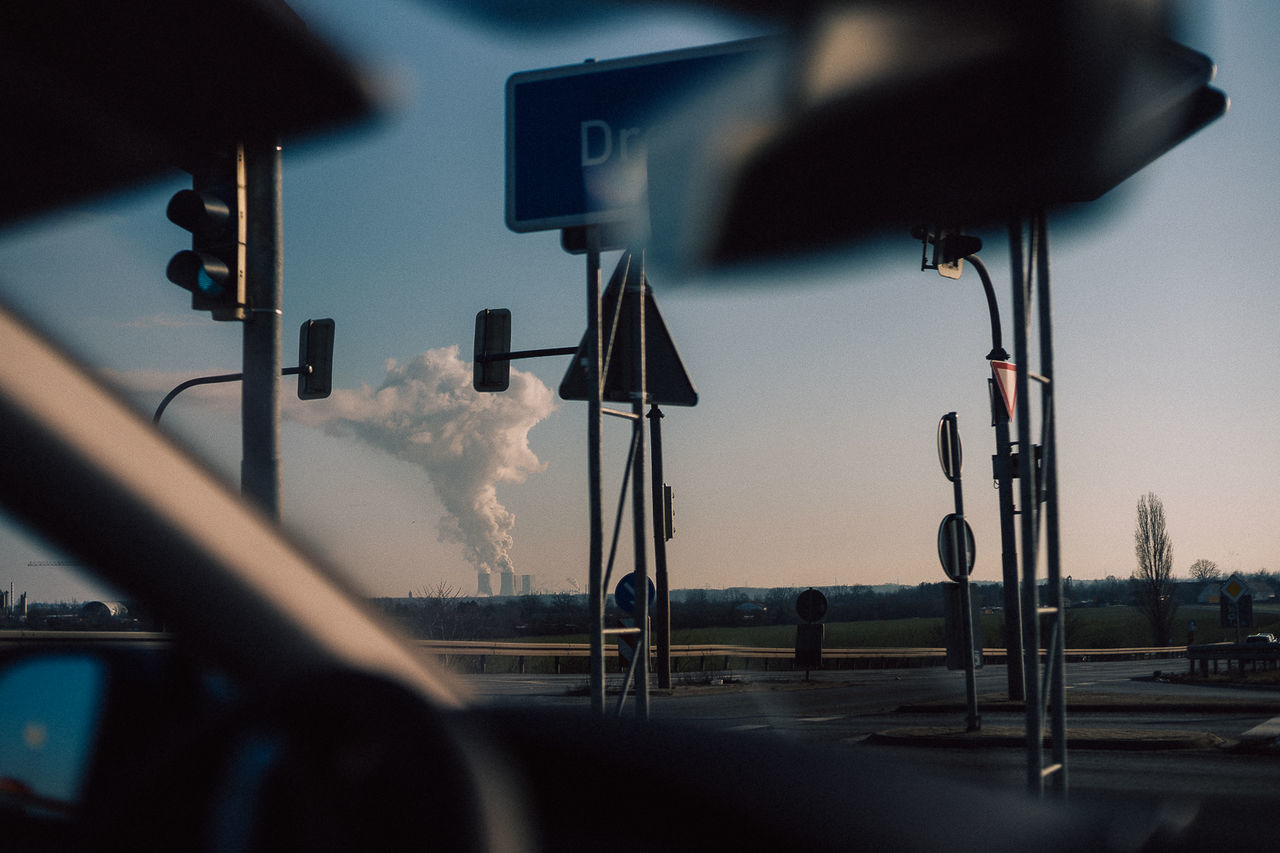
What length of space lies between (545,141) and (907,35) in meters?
2.21

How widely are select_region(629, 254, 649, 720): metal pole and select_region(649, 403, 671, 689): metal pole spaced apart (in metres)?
17.0

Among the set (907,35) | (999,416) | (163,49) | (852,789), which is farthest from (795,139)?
(999,416)

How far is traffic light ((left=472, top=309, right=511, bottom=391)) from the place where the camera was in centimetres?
1119

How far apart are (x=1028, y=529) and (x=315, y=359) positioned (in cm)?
941

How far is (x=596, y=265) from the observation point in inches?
195

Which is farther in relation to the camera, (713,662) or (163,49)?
(713,662)

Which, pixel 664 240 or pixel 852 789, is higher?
pixel 664 240

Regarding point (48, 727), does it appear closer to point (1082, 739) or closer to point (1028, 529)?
point (1028, 529)

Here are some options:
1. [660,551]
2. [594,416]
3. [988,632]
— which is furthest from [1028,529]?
[988,632]

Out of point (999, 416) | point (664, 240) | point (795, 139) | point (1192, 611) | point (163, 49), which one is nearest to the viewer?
point (163, 49)

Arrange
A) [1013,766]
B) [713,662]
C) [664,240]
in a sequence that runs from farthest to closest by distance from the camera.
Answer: [713,662] < [1013,766] < [664,240]

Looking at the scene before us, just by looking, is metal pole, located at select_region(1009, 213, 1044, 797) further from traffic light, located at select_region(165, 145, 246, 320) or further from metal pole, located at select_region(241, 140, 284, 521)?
traffic light, located at select_region(165, 145, 246, 320)

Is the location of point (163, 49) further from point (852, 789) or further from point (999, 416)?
point (999, 416)

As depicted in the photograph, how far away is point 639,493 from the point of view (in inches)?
200
